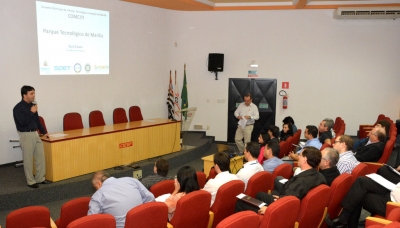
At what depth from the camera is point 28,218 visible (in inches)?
123

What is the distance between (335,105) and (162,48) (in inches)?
191

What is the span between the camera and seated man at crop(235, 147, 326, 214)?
138 inches

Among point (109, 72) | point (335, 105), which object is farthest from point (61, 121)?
point (335, 105)

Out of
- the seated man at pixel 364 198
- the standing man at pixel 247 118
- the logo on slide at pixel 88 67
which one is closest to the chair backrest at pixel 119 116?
the logo on slide at pixel 88 67

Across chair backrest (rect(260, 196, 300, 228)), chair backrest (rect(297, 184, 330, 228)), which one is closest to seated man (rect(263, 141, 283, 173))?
chair backrest (rect(297, 184, 330, 228))

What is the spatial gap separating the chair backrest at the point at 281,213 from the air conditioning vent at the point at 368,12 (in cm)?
723

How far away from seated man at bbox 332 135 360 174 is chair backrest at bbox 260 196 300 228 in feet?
6.36

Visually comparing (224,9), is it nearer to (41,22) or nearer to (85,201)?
(41,22)

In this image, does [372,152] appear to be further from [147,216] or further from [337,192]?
[147,216]

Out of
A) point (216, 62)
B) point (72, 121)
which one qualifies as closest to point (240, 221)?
point (72, 121)

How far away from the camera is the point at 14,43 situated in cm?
643

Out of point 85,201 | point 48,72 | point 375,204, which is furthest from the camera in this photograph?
point 48,72

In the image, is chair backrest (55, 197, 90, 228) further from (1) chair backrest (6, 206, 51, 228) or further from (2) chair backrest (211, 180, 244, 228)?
(2) chair backrest (211, 180, 244, 228)

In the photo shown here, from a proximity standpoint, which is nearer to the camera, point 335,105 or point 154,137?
point 154,137
